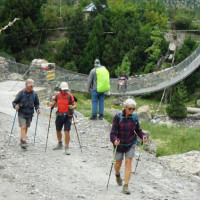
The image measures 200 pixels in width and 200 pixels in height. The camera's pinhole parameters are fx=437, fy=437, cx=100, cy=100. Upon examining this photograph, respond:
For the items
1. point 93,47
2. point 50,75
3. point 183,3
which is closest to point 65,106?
point 50,75

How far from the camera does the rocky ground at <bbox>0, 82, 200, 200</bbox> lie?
6125 mm

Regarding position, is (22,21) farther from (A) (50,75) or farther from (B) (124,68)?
(A) (50,75)

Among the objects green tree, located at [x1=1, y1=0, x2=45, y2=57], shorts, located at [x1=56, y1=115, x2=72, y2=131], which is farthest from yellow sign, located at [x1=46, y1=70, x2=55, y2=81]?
green tree, located at [x1=1, y1=0, x2=45, y2=57]

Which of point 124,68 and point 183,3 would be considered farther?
point 183,3

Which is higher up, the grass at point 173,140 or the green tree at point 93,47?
the green tree at point 93,47

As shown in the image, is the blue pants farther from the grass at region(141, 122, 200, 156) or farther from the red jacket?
the red jacket

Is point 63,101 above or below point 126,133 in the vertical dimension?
above

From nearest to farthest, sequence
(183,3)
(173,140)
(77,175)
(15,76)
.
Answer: (77,175)
(173,140)
(15,76)
(183,3)

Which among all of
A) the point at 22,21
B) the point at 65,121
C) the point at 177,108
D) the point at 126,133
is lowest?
the point at 177,108

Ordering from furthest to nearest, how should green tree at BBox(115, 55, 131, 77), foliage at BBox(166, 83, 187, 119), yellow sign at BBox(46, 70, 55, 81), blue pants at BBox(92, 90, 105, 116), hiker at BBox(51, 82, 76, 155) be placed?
green tree at BBox(115, 55, 131, 77)
foliage at BBox(166, 83, 187, 119)
yellow sign at BBox(46, 70, 55, 81)
blue pants at BBox(92, 90, 105, 116)
hiker at BBox(51, 82, 76, 155)

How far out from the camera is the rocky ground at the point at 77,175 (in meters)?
6.12

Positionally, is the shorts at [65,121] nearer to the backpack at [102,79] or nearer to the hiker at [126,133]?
the hiker at [126,133]

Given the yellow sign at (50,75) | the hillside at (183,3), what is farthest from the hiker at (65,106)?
the hillside at (183,3)

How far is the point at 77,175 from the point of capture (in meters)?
6.91
